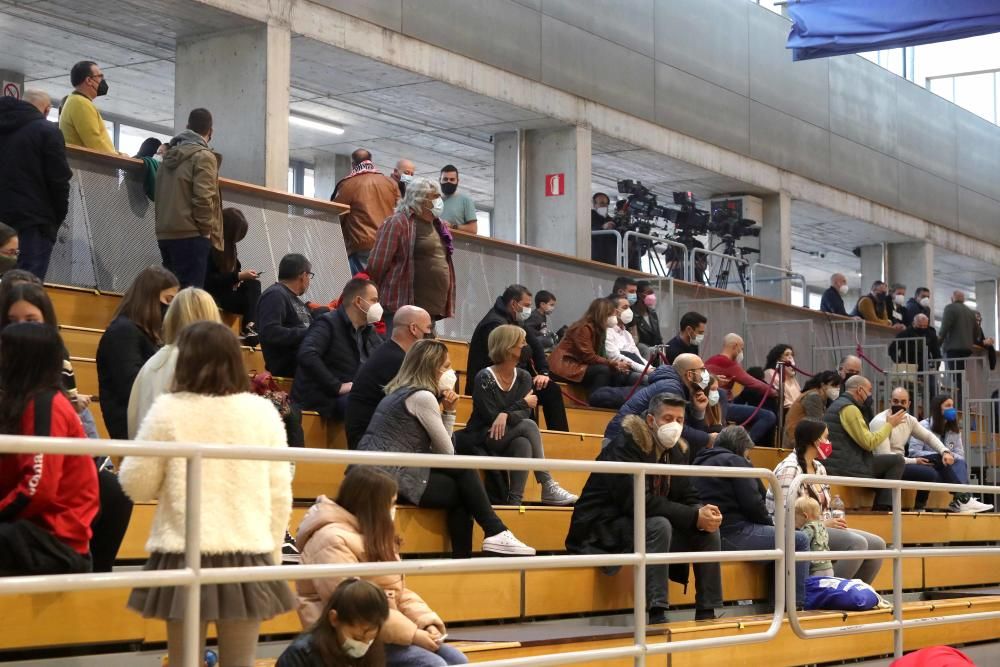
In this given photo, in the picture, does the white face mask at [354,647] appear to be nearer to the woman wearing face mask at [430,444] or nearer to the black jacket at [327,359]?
the woman wearing face mask at [430,444]

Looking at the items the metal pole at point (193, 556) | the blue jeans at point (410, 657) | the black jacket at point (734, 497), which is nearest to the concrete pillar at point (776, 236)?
the black jacket at point (734, 497)

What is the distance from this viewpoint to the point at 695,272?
778 inches

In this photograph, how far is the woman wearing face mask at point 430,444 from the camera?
742 cm

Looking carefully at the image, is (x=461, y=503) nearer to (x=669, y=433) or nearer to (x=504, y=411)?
(x=669, y=433)

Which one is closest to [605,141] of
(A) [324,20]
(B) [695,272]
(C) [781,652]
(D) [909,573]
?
(B) [695,272]

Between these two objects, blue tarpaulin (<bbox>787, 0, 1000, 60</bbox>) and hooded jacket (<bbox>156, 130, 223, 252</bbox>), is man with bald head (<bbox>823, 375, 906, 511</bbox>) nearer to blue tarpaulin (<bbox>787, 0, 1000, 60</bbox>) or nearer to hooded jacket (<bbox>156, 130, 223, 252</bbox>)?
blue tarpaulin (<bbox>787, 0, 1000, 60</bbox>)

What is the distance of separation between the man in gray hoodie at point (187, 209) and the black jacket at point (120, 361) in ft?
10.8

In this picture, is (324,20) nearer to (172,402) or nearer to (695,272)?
(695,272)

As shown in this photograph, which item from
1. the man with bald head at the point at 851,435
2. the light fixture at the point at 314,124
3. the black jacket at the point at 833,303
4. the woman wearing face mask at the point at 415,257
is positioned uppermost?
Result: the light fixture at the point at 314,124

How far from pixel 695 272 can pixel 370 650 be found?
15265mm

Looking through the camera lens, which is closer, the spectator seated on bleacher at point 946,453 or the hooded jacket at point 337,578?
the hooded jacket at point 337,578

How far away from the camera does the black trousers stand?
24.5 ft

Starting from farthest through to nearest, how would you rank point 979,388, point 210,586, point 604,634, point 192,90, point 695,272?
point 979,388
point 695,272
point 192,90
point 604,634
point 210,586

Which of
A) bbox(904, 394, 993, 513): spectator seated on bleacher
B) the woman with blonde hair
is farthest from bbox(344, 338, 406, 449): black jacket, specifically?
bbox(904, 394, 993, 513): spectator seated on bleacher
